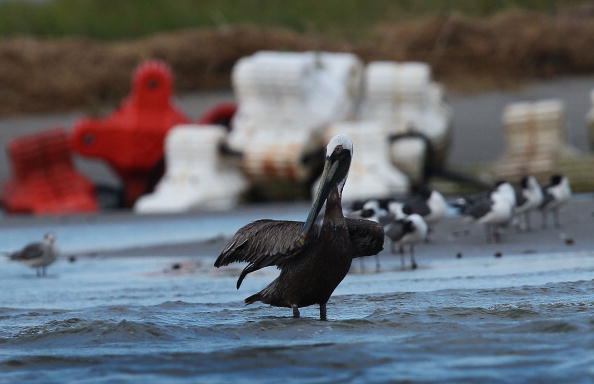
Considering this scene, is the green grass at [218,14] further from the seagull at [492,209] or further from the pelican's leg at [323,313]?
the pelican's leg at [323,313]

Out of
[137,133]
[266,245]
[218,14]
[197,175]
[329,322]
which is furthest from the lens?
[218,14]

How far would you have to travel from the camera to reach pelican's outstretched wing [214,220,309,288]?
10.6 meters

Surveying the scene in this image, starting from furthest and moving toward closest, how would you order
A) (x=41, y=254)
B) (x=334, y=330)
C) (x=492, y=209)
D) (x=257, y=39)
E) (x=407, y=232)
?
(x=257, y=39) < (x=492, y=209) < (x=41, y=254) < (x=407, y=232) < (x=334, y=330)

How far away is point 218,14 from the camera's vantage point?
36594mm

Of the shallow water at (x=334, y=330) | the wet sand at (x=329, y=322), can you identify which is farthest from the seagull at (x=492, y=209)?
the shallow water at (x=334, y=330)

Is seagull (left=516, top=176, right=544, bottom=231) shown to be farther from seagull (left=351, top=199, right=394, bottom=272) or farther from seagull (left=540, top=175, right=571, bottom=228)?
seagull (left=351, top=199, right=394, bottom=272)

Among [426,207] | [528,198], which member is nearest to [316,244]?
[426,207]

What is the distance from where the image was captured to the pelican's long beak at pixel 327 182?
1052cm

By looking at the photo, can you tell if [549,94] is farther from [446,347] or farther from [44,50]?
[446,347]

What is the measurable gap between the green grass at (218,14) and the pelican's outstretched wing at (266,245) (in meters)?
24.8

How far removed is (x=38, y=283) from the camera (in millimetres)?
15961

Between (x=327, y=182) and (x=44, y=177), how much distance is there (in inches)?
579

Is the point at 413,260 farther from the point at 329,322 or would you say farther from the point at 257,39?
the point at 257,39

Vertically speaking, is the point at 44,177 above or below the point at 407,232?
above
